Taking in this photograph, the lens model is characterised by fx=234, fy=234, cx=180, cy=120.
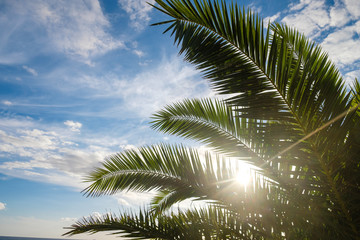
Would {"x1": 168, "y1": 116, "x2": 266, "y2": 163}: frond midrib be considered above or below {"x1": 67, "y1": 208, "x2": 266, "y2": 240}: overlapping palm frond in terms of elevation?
above

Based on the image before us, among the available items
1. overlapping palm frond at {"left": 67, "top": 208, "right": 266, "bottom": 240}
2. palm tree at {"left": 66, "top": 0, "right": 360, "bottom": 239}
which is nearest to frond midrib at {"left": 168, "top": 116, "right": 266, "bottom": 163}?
palm tree at {"left": 66, "top": 0, "right": 360, "bottom": 239}

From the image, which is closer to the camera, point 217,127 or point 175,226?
point 175,226

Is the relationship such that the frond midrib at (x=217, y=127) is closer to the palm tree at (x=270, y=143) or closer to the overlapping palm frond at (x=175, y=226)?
the palm tree at (x=270, y=143)

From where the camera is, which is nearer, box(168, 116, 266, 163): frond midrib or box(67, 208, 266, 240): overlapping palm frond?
box(67, 208, 266, 240): overlapping palm frond

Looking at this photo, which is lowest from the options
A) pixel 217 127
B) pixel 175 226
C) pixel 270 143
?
pixel 175 226

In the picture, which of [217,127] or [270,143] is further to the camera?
[217,127]

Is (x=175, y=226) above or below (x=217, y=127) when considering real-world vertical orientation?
below

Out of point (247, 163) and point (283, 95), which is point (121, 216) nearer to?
point (247, 163)

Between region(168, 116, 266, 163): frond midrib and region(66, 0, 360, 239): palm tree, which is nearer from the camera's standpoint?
region(66, 0, 360, 239): palm tree

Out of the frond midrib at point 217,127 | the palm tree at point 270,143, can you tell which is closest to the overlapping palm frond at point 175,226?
the palm tree at point 270,143

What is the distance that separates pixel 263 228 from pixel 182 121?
1.98 metres

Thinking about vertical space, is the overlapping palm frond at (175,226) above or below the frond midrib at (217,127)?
below

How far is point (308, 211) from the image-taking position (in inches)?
87.0

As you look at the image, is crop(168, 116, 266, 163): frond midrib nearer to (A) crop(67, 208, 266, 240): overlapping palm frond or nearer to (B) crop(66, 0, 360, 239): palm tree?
(B) crop(66, 0, 360, 239): palm tree
